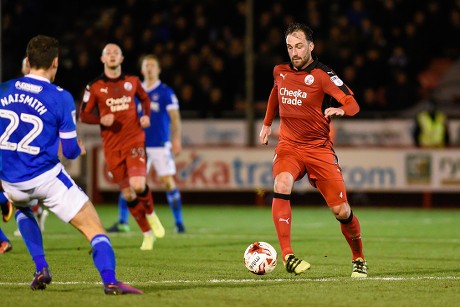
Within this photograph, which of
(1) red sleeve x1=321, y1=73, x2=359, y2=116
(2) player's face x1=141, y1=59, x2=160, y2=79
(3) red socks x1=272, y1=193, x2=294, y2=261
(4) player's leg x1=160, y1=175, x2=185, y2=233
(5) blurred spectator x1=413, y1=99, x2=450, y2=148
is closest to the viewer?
(1) red sleeve x1=321, y1=73, x2=359, y2=116

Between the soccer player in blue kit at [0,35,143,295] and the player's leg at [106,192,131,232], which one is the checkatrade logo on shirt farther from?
the player's leg at [106,192,131,232]

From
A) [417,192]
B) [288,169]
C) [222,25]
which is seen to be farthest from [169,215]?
[288,169]

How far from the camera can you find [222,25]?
26.8 meters

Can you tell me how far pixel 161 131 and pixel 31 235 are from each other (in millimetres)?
7175

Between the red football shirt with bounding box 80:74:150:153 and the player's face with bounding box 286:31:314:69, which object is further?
the red football shirt with bounding box 80:74:150:153

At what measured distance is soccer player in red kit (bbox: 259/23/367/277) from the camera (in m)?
9.88

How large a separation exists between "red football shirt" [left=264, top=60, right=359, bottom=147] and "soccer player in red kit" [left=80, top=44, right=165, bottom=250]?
340 centimetres

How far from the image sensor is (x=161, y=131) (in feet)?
52.3

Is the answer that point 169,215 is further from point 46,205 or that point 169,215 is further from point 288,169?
point 46,205

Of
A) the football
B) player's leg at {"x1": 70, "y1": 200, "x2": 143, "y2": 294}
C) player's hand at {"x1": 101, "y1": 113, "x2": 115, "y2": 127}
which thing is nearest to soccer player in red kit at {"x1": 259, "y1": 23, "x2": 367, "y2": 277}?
the football

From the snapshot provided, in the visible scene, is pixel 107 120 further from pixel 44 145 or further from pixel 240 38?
pixel 240 38

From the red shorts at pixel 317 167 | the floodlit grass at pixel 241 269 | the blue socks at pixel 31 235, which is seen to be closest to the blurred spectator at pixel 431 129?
the floodlit grass at pixel 241 269

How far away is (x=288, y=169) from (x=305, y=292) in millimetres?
1654

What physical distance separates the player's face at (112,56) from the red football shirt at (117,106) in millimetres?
173
